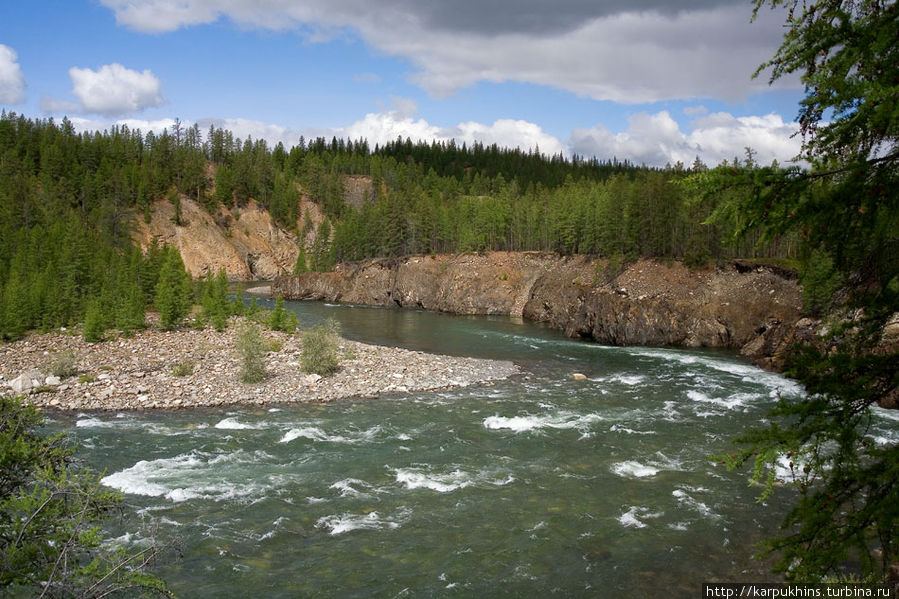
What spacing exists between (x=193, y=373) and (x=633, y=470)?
92.7ft

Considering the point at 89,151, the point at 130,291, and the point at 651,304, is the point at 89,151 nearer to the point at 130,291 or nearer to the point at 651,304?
the point at 130,291

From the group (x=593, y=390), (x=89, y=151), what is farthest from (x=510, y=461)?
(x=89, y=151)

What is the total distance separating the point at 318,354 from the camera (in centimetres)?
3850

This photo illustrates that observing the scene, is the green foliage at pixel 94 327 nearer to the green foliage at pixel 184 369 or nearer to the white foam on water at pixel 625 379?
the green foliage at pixel 184 369

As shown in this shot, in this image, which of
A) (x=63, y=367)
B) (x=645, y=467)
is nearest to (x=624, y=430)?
(x=645, y=467)

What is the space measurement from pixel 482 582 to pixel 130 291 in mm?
50373

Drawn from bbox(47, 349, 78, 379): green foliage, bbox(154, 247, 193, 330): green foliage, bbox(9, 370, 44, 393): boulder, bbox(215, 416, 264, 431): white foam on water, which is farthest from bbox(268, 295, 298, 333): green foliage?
bbox(215, 416, 264, 431): white foam on water

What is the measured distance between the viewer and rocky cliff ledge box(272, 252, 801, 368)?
57562 millimetres

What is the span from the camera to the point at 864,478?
6.18 meters

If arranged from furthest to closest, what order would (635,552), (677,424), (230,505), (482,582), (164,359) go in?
(164,359) → (677,424) → (230,505) → (635,552) → (482,582)

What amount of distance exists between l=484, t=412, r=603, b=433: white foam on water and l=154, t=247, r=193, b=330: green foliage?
36580 mm

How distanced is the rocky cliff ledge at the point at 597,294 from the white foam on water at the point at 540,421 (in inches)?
470

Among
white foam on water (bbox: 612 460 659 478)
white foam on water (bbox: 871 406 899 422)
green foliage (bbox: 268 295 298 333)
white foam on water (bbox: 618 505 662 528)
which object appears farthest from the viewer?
green foliage (bbox: 268 295 298 333)

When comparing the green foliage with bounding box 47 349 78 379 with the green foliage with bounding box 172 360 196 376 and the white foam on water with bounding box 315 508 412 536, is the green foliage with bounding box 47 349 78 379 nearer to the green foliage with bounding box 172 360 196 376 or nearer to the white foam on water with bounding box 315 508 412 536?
the green foliage with bounding box 172 360 196 376
